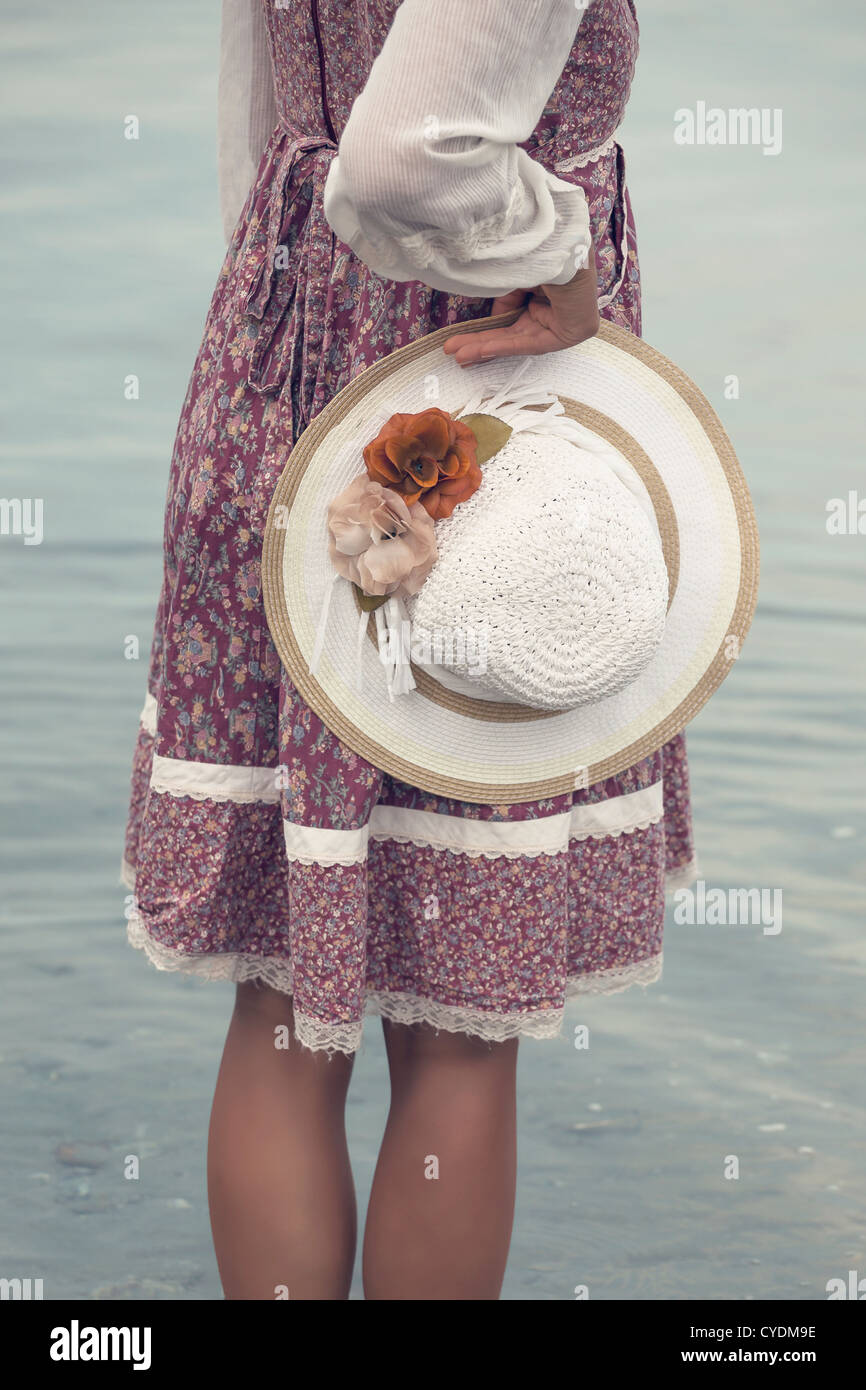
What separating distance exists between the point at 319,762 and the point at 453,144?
378mm

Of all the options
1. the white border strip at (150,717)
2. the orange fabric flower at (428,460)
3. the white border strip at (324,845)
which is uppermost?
the orange fabric flower at (428,460)

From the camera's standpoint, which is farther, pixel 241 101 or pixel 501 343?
pixel 241 101

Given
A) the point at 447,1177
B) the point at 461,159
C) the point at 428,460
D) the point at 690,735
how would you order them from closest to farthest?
the point at 461,159
the point at 428,460
the point at 447,1177
the point at 690,735

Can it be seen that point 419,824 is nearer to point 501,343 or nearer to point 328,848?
point 328,848

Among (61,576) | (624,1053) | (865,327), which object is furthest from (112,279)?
(624,1053)

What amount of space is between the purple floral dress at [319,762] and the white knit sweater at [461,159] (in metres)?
0.12

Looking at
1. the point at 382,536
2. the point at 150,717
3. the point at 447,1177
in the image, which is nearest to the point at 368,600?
the point at 382,536

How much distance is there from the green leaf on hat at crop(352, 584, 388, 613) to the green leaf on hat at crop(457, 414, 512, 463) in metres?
0.10

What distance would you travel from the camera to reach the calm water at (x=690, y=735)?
5.17ft

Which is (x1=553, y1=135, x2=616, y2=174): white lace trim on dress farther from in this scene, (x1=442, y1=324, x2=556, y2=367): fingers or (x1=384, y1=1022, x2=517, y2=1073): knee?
(x1=384, y1=1022, x2=517, y2=1073): knee

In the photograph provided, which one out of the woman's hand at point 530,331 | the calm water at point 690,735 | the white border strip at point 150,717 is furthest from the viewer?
the calm water at point 690,735

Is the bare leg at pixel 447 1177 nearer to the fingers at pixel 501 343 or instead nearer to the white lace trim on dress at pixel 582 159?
the fingers at pixel 501 343

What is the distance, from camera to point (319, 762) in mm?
1003

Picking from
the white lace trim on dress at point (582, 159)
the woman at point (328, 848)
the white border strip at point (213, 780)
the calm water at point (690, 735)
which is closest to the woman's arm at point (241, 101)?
the woman at point (328, 848)
